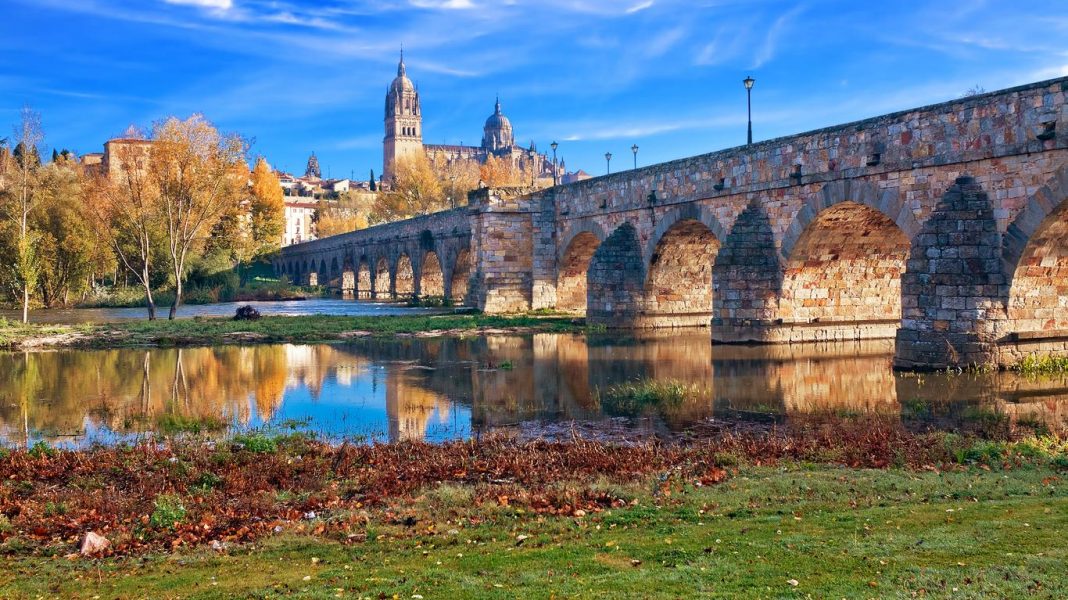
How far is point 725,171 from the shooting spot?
25.6m

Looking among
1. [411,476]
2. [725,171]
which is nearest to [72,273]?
[725,171]

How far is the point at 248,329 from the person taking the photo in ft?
93.8

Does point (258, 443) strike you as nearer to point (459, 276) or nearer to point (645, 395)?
point (645, 395)

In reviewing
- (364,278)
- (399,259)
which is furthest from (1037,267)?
(364,278)

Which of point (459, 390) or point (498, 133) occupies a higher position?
point (498, 133)

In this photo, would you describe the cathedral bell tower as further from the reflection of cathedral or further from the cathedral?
the reflection of cathedral

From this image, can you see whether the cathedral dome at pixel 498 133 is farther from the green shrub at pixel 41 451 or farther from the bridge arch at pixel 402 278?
the green shrub at pixel 41 451

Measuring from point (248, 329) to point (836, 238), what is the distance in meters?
17.1

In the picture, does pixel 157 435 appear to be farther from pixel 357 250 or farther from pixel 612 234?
pixel 357 250

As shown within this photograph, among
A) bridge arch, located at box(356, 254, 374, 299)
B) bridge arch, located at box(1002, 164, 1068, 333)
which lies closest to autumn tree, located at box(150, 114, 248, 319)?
bridge arch, located at box(1002, 164, 1068, 333)

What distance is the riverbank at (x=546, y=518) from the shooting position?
19.4 ft

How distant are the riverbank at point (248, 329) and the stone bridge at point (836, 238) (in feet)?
10.8

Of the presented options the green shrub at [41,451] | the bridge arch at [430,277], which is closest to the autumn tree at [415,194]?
the bridge arch at [430,277]

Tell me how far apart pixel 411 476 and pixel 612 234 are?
2295cm
